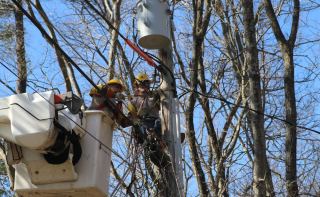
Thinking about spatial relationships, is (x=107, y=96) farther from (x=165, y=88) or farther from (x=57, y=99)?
(x=57, y=99)

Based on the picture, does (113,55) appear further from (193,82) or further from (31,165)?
(31,165)

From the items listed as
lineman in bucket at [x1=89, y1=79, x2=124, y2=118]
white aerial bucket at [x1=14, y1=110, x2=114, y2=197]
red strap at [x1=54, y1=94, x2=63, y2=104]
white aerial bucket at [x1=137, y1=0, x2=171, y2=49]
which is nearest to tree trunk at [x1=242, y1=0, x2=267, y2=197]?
white aerial bucket at [x1=137, y1=0, x2=171, y2=49]

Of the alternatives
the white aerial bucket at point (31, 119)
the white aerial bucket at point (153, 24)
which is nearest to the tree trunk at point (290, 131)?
the white aerial bucket at point (153, 24)

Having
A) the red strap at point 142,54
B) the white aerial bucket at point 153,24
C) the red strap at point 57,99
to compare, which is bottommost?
the red strap at point 57,99

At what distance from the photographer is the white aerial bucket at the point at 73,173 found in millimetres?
5328

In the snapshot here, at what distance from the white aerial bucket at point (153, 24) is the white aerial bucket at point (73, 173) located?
4.58ft

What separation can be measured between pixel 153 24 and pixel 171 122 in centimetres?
110

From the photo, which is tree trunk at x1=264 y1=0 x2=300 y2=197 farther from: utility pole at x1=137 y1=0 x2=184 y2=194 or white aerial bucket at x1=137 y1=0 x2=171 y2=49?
white aerial bucket at x1=137 y1=0 x2=171 y2=49

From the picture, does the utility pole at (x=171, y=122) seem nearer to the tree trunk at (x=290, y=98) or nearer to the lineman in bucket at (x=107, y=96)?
the lineman in bucket at (x=107, y=96)

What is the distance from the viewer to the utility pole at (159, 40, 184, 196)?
624 centimetres

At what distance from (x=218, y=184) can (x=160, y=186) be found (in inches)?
124

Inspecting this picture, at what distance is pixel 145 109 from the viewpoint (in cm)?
719

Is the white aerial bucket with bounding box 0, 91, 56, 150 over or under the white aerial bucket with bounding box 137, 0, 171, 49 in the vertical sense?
under

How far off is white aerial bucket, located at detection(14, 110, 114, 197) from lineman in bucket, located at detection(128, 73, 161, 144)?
3.35 ft
